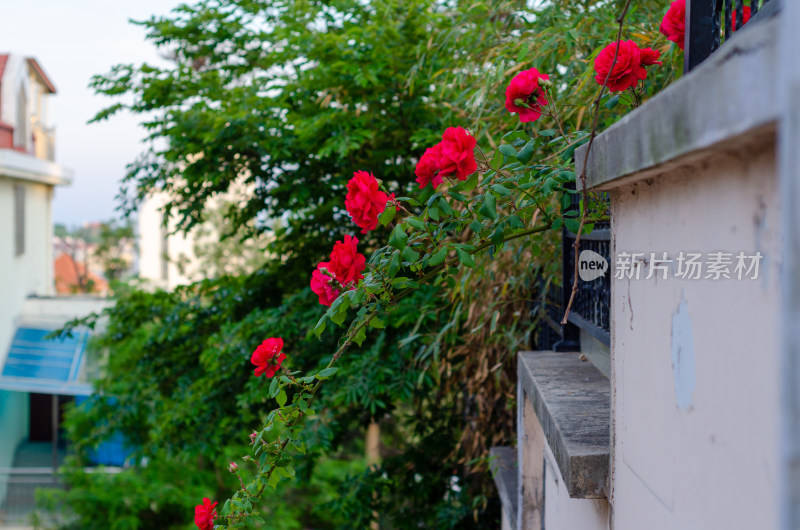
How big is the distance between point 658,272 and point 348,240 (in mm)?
890

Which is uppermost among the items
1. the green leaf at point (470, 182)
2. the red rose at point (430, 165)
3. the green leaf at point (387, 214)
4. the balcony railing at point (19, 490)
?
the red rose at point (430, 165)

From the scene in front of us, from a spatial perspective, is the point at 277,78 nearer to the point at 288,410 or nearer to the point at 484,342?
the point at 484,342

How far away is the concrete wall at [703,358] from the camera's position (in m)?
0.74

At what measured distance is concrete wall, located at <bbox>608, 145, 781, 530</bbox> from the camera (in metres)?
0.74

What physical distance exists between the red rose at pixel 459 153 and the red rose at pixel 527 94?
0.32m

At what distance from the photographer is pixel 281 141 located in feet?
17.0

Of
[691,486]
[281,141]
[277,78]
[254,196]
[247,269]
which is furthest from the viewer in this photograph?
[247,269]

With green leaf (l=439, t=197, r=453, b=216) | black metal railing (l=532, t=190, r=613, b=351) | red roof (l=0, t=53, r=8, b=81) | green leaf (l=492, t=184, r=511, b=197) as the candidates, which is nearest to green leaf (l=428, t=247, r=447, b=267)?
green leaf (l=439, t=197, r=453, b=216)

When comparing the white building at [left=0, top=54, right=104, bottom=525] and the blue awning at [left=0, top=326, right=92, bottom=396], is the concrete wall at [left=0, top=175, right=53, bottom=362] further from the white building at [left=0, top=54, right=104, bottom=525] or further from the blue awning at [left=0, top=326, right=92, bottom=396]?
the blue awning at [left=0, top=326, right=92, bottom=396]

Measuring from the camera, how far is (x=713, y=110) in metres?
0.76

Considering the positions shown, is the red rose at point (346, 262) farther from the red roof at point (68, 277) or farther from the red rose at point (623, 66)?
the red roof at point (68, 277)

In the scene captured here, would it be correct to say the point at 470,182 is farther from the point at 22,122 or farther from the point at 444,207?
the point at 22,122

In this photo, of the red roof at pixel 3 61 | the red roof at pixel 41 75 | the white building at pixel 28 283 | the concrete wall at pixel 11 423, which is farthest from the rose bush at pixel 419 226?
the red roof at pixel 41 75

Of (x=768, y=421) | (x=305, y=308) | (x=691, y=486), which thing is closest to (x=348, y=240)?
(x=691, y=486)
